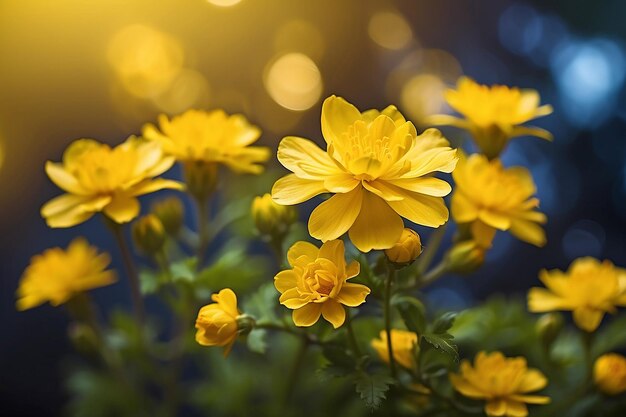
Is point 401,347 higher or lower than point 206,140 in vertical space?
lower

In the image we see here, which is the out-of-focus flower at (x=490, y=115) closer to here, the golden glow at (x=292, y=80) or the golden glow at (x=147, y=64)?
the golden glow at (x=292, y=80)

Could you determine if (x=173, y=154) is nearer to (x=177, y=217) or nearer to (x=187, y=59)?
(x=177, y=217)

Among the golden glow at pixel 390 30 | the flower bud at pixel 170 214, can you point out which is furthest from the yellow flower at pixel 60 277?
the golden glow at pixel 390 30

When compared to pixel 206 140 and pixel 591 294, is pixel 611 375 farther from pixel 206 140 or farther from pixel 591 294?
pixel 206 140

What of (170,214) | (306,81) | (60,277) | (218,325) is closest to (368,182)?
(218,325)

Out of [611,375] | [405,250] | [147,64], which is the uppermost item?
[405,250]

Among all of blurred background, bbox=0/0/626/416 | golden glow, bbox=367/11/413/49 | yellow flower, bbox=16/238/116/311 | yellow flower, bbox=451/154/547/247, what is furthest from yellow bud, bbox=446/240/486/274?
golden glow, bbox=367/11/413/49

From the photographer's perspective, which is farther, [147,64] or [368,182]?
[147,64]
